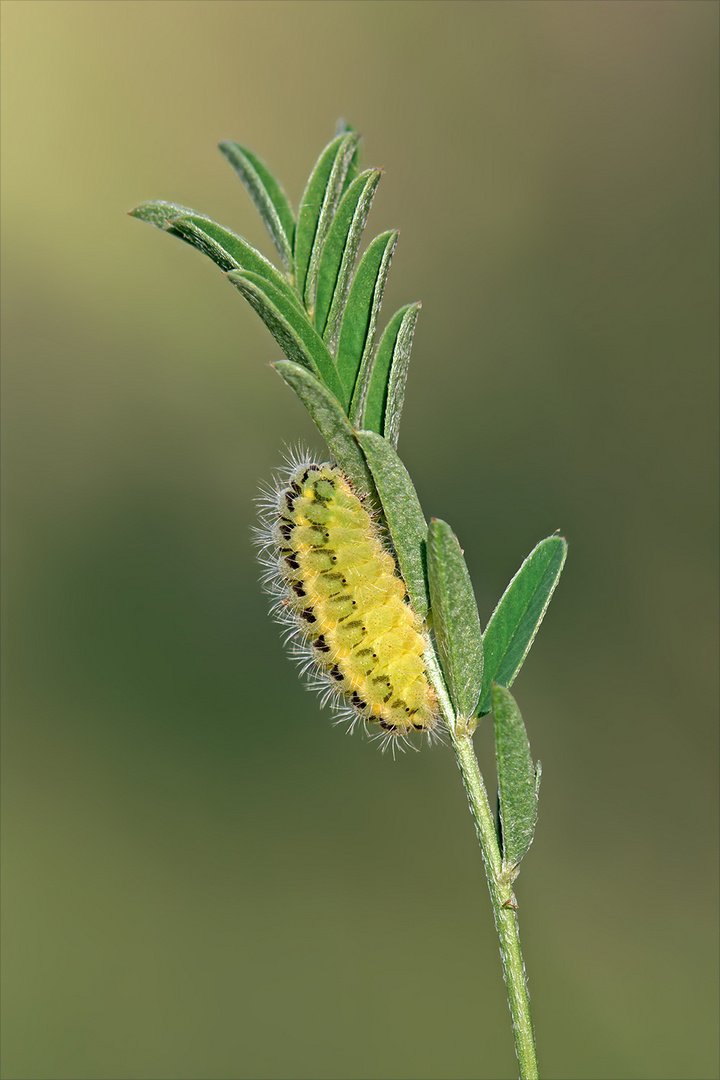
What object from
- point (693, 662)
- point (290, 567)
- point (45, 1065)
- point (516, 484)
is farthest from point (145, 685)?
point (290, 567)

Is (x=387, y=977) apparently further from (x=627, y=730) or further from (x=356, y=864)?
(x=627, y=730)

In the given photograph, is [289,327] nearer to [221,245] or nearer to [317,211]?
Answer: [221,245]

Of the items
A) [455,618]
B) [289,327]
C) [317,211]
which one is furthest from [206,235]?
[455,618]

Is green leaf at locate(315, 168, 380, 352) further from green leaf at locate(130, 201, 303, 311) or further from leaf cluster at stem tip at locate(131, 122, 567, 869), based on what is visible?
green leaf at locate(130, 201, 303, 311)

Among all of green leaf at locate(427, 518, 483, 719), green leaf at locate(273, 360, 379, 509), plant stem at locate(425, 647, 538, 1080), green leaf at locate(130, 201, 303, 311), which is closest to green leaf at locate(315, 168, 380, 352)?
green leaf at locate(130, 201, 303, 311)

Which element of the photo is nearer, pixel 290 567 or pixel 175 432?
pixel 290 567
